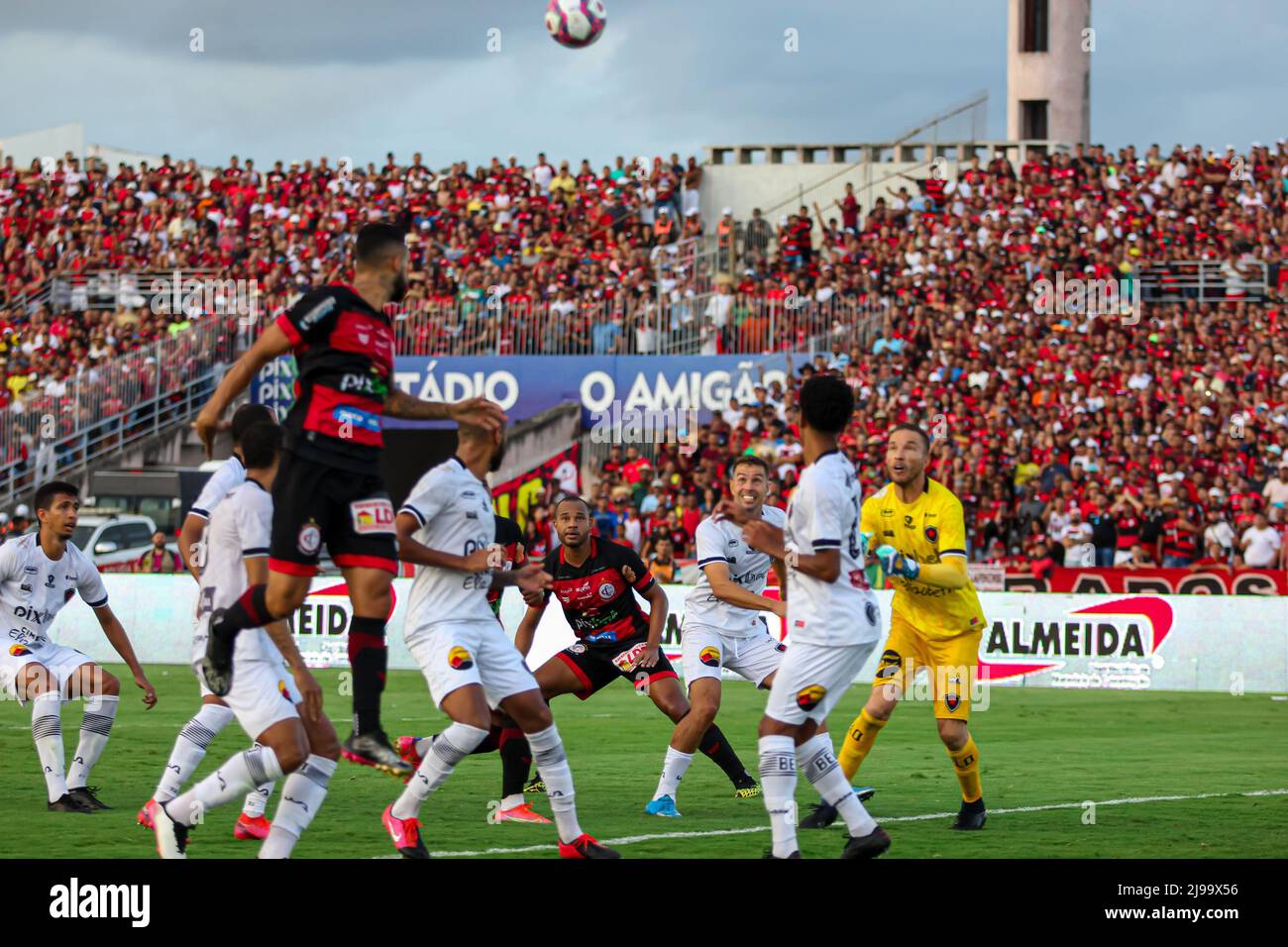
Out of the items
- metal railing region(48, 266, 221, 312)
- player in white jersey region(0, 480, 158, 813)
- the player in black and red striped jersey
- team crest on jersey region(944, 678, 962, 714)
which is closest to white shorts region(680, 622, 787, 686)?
the player in black and red striped jersey

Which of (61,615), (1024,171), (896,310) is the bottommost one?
(61,615)

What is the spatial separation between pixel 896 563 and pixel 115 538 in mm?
24496

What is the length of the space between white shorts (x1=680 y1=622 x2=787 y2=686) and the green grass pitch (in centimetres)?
93

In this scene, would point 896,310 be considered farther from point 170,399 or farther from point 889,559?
point 889,559

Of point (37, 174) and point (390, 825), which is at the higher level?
point (37, 174)

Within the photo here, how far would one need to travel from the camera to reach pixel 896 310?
116ft

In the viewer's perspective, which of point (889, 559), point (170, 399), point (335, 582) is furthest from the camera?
point (170, 399)

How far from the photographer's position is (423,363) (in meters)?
37.1

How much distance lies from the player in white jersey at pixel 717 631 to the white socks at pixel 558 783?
2.40 meters

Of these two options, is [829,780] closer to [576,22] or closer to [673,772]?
[673,772]

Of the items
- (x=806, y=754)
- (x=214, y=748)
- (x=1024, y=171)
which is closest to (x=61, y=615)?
(x=214, y=748)
